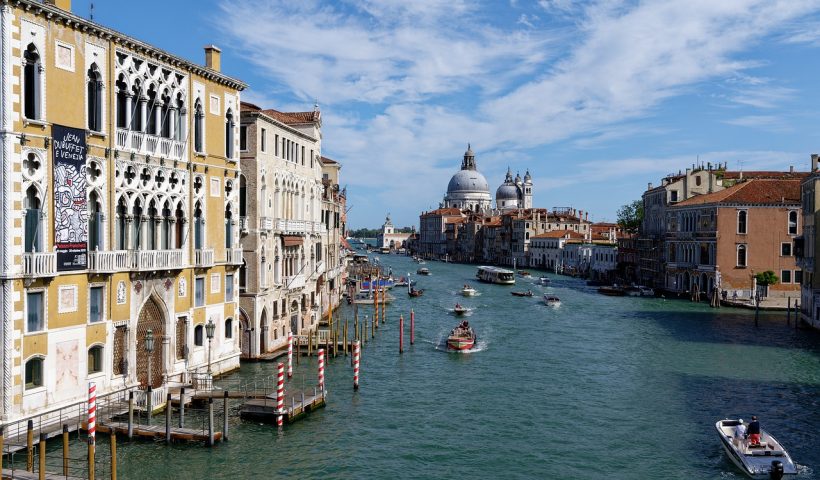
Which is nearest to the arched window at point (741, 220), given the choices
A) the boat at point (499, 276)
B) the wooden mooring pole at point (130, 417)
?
the boat at point (499, 276)

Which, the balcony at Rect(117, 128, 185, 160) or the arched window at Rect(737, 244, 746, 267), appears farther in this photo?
the arched window at Rect(737, 244, 746, 267)

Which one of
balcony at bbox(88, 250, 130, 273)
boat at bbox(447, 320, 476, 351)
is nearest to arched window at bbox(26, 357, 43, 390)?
balcony at bbox(88, 250, 130, 273)

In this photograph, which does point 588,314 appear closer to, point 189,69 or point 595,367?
point 595,367

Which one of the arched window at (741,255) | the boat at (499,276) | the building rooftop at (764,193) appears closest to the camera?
the building rooftop at (764,193)

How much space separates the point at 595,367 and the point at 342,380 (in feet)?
31.1

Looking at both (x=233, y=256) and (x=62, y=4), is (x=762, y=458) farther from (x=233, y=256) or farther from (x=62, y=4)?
(x=62, y=4)

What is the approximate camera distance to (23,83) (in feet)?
45.8

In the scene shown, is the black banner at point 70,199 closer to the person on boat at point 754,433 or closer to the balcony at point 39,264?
the balcony at point 39,264

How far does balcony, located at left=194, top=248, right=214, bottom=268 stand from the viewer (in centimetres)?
1973

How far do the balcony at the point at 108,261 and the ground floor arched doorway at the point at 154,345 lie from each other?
1542 millimetres

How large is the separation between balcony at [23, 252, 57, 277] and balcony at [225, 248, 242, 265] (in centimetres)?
711

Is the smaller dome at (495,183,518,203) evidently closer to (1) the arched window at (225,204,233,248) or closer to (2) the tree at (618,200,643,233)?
(2) the tree at (618,200,643,233)

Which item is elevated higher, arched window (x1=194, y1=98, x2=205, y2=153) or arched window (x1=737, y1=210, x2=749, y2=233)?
arched window (x1=194, y1=98, x2=205, y2=153)

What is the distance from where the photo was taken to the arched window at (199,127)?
19859mm
